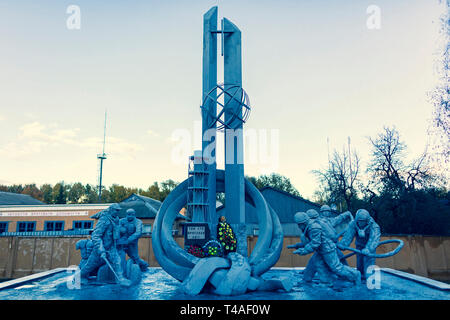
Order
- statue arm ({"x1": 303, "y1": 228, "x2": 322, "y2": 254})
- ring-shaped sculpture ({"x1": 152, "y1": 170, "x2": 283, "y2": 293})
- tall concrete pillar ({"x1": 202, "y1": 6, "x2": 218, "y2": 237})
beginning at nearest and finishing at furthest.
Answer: statue arm ({"x1": 303, "y1": 228, "x2": 322, "y2": 254}) < ring-shaped sculpture ({"x1": 152, "y1": 170, "x2": 283, "y2": 293}) < tall concrete pillar ({"x1": 202, "y1": 6, "x2": 218, "y2": 237})

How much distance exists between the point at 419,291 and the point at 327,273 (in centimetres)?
245

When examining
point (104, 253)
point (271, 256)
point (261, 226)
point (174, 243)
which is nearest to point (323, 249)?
point (271, 256)

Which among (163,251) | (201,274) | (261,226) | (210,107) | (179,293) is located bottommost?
(179,293)

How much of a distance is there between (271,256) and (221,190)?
3680 mm

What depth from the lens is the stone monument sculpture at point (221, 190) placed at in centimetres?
996

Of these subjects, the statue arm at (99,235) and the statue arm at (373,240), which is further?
the statue arm at (373,240)

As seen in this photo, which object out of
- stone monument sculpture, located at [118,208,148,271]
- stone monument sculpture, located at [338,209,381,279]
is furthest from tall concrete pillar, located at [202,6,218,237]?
stone monument sculpture, located at [338,209,381,279]

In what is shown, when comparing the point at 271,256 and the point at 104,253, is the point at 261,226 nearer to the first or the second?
the point at 271,256

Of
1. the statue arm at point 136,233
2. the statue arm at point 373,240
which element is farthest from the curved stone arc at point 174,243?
the statue arm at point 373,240

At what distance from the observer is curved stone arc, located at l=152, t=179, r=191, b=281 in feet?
31.8

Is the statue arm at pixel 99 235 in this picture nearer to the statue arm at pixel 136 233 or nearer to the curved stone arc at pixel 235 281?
the statue arm at pixel 136 233

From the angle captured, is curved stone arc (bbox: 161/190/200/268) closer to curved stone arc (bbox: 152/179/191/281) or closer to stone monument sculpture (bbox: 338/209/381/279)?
curved stone arc (bbox: 152/179/191/281)

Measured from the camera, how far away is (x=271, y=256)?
1009 cm
